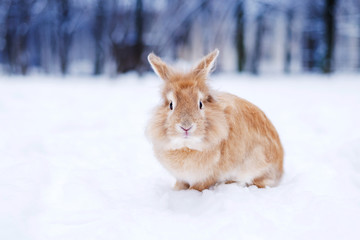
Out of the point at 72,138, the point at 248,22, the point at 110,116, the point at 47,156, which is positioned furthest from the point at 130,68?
the point at 47,156

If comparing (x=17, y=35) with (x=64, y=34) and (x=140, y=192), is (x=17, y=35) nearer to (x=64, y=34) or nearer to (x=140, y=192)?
(x=64, y=34)

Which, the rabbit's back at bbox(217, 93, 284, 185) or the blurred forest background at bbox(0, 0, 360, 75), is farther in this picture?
the blurred forest background at bbox(0, 0, 360, 75)

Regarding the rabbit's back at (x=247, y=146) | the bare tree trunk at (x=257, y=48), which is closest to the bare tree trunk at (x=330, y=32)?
the bare tree trunk at (x=257, y=48)

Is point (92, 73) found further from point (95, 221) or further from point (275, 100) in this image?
point (95, 221)

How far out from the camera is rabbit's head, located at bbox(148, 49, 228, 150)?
6.70 ft

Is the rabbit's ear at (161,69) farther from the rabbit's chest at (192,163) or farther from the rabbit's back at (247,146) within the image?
the rabbit's chest at (192,163)

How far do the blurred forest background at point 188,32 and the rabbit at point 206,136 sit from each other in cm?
893

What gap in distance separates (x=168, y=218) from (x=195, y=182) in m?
0.51

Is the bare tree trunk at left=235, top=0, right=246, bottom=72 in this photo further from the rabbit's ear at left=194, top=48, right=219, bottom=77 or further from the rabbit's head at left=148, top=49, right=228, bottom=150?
the rabbit's head at left=148, top=49, right=228, bottom=150

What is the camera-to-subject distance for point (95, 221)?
5.81 feet

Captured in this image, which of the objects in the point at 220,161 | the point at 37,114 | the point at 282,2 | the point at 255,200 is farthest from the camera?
the point at 282,2

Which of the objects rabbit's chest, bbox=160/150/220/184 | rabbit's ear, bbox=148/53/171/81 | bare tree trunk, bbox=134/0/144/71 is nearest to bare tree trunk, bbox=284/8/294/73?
bare tree trunk, bbox=134/0/144/71

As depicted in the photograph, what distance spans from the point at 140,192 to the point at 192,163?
0.51 metres

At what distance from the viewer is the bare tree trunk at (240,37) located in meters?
12.8
